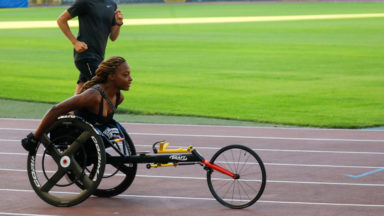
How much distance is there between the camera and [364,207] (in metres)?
6.52

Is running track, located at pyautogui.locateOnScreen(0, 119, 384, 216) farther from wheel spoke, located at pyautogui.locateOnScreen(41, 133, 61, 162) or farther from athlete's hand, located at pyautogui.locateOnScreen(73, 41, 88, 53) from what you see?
athlete's hand, located at pyautogui.locateOnScreen(73, 41, 88, 53)

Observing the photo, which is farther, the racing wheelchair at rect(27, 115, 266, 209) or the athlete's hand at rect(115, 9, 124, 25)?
the athlete's hand at rect(115, 9, 124, 25)

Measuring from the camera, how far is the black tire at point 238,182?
6418 mm

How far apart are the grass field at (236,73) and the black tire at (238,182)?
4.26m

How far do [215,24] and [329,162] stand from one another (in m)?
33.0

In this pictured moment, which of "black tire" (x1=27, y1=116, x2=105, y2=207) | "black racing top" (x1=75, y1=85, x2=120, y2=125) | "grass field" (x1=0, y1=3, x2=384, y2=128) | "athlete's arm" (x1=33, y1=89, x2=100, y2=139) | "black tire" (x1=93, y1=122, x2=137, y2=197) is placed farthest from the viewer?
"grass field" (x1=0, y1=3, x2=384, y2=128)

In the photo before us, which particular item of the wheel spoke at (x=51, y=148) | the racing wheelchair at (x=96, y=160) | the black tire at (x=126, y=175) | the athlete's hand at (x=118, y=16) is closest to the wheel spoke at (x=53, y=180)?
the racing wheelchair at (x=96, y=160)

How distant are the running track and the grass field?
1484mm

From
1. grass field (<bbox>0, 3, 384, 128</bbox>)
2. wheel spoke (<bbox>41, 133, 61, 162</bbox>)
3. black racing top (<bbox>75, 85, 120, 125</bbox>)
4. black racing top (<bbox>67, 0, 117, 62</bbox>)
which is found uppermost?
black racing top (<bbox>67, 0, 117, 62</bbox>)

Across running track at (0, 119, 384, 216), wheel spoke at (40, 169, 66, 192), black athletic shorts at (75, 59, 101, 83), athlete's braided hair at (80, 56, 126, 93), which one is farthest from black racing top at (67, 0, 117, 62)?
wheel spoke at (40, 169, 66, 192)

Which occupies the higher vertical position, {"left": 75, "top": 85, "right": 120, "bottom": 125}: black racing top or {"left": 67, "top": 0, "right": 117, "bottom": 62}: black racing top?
{"left": 67, "top": 0, "right": 117, "bottom": 62}: black racing top

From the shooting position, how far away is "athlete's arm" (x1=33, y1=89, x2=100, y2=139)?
6.49 m

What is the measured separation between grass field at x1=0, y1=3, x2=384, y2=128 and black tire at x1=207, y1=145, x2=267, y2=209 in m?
4.26

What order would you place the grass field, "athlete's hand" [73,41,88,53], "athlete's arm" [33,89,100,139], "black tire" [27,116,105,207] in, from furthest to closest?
the grass field
"athlete's hand" [73,41,88,53]
"athlete's arm" [33,89,100,139]
"black tire" [27,116,105,207]
